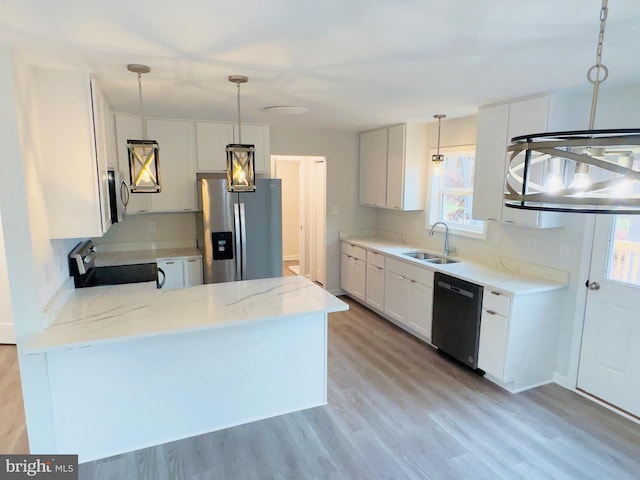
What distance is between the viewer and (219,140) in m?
4.54

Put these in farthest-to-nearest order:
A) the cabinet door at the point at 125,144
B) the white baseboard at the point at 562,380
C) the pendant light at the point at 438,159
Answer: the pendant light at the point at 438,159, the cabinet door at the point at 125,144, the white baseboard at the point at 562,380

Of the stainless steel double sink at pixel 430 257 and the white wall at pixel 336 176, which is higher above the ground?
the white wall at pixel 336 176

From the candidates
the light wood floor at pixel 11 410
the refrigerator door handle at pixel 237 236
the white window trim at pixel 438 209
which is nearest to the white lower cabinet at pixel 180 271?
the refrigerator door handle at pixel 237 236

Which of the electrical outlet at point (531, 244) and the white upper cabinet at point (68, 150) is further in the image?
the electrical outlet at point (531, 244)

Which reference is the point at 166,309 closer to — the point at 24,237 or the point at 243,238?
the point at 24,237

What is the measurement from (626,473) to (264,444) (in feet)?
7.25

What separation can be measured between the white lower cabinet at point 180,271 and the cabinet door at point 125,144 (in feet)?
2.08

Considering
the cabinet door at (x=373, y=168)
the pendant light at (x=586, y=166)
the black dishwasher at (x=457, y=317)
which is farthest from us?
the cabinet door at (x=373, y=168)

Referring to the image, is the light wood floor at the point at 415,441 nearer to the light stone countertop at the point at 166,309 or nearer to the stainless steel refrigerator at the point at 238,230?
the light stone countertop at the point at 166,309

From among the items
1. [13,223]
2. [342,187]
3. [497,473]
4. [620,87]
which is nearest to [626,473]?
[497,473]

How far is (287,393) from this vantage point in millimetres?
2916

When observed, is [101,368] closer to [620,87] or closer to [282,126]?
[282,126]

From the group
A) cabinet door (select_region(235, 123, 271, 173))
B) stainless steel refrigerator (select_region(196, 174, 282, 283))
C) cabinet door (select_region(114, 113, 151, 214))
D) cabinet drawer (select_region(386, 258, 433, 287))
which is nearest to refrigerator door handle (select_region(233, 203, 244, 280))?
stainless steel refrigerator (select_region(196, 174, 282, 283))

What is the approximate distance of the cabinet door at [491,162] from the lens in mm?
3332
